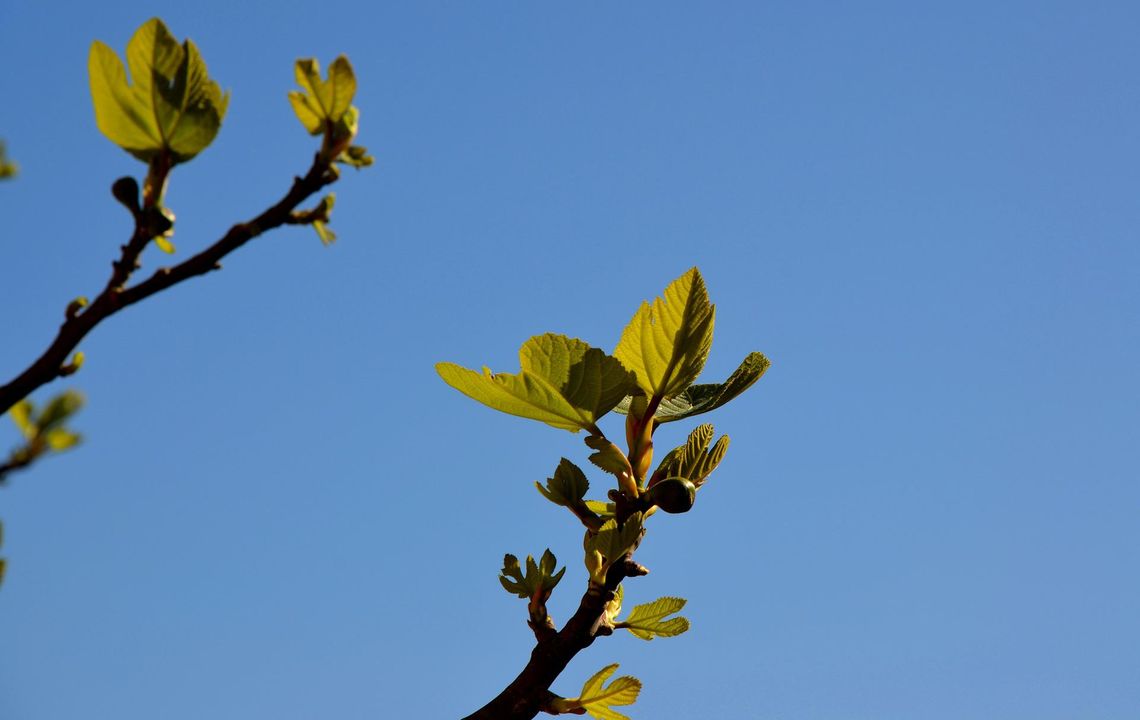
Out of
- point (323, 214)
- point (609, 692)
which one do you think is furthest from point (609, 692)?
point (323, 214)

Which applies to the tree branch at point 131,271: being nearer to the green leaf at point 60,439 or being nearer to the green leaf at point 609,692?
the green leaf at point 60,439

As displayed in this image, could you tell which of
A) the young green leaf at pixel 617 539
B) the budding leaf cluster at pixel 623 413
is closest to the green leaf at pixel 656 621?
the budding leaf cluster at pixel 623 413

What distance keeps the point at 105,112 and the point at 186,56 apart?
106mm

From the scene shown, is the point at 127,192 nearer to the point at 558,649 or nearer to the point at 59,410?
the point at 59,410

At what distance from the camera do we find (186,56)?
1.11 m

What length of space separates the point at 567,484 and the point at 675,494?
17 centimetres

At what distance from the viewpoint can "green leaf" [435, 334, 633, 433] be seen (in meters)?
1.45

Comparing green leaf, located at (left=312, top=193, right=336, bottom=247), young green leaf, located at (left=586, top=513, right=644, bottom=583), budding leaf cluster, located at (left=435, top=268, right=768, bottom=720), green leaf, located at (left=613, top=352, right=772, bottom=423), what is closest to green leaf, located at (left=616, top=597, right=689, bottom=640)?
budding leaf cluster, located at (left=435, top=268, right=768, bottom=720)

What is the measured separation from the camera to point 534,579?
156cm

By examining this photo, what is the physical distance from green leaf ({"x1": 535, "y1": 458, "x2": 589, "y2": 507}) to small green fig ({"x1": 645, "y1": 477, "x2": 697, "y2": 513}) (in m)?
0.12

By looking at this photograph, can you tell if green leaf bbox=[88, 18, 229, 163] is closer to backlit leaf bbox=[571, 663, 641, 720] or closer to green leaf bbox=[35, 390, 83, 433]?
green leaf bbox=[35, 390, 83, 433]

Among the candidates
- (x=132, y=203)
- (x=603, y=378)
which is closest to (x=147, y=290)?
(x=132, y=203)

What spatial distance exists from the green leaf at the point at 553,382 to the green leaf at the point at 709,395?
13cm

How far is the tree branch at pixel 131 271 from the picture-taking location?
39.0 inches
